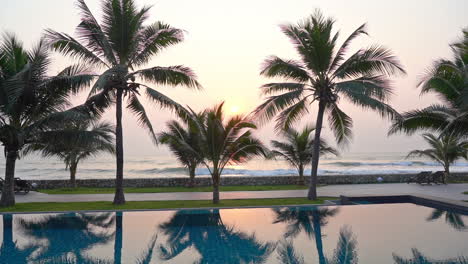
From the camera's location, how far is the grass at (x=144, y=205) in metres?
12.0

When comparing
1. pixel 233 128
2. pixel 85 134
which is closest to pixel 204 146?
pixel 233 128

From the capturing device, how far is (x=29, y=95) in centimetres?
1249

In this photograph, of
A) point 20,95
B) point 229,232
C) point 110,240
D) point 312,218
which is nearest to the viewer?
point 110,240

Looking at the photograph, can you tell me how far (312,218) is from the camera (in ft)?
36.4

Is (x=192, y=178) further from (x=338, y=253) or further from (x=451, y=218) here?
(x=338, y=253)

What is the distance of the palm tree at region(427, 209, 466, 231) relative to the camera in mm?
9766

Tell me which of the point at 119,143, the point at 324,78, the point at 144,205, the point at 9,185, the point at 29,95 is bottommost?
the point at 144,205

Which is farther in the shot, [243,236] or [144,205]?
[144,205]

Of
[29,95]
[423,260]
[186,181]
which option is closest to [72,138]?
[29,95]

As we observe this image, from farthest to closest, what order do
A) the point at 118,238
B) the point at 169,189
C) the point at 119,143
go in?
the point at 169,189 < the point at 119,143 < the point at 118,238

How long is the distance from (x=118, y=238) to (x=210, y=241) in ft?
6.49

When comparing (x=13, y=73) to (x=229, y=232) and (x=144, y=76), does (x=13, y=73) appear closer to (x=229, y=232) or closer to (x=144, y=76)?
(x=144, y=76)

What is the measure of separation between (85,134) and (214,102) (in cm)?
412

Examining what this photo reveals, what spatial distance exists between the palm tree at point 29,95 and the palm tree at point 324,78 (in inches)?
239
